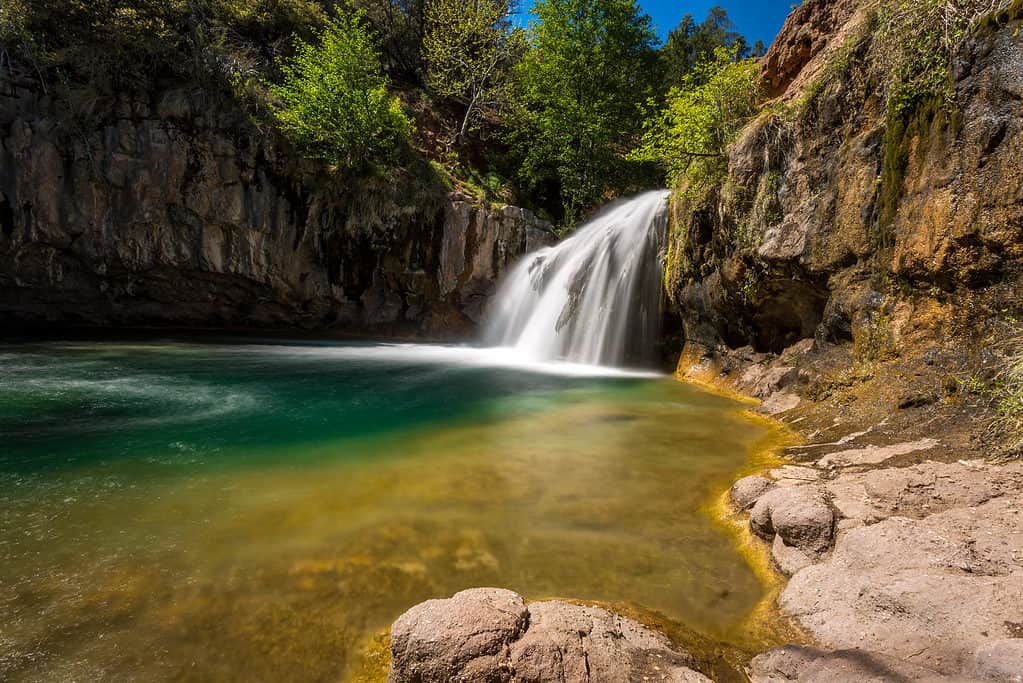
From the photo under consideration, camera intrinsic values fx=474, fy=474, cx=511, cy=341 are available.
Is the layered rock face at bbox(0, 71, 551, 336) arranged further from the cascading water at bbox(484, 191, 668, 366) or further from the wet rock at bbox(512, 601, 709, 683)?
the wet rock at bbox(512, 601, 709, 683)

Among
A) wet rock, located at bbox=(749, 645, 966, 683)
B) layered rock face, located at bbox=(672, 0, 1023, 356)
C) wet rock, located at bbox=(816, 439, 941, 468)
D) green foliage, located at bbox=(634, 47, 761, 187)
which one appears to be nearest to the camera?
wet rock, located at bbox=(749, 645, 966, 683)

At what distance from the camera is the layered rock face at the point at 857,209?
4.26 meters

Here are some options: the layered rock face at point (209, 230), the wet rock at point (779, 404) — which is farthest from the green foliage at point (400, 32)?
the wet rock at point (779, 404)

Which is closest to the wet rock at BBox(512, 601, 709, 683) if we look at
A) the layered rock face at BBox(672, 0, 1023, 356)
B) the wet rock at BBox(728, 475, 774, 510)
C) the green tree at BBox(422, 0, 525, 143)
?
the wet rock at BBox(728, 475, 774, 510)

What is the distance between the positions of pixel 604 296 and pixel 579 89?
1133 centimetres

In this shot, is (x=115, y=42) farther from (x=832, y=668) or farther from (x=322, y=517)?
Result: (x=832, y=668)

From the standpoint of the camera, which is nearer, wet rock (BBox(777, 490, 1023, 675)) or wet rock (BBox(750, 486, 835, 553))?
wet rock (BBox(777, 490, 1023, 675))

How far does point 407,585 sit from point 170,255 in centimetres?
1587

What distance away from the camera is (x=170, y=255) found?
47.3 ft

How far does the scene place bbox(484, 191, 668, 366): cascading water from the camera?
1068 cm

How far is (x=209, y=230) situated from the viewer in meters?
14.5

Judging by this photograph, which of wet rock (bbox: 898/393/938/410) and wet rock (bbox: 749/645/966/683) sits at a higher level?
wet rock (bbox: 898/393/938/410)

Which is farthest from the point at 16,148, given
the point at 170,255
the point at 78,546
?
→ the point at 78,546

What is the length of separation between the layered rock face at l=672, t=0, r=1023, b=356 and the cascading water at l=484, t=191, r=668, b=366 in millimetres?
1224
